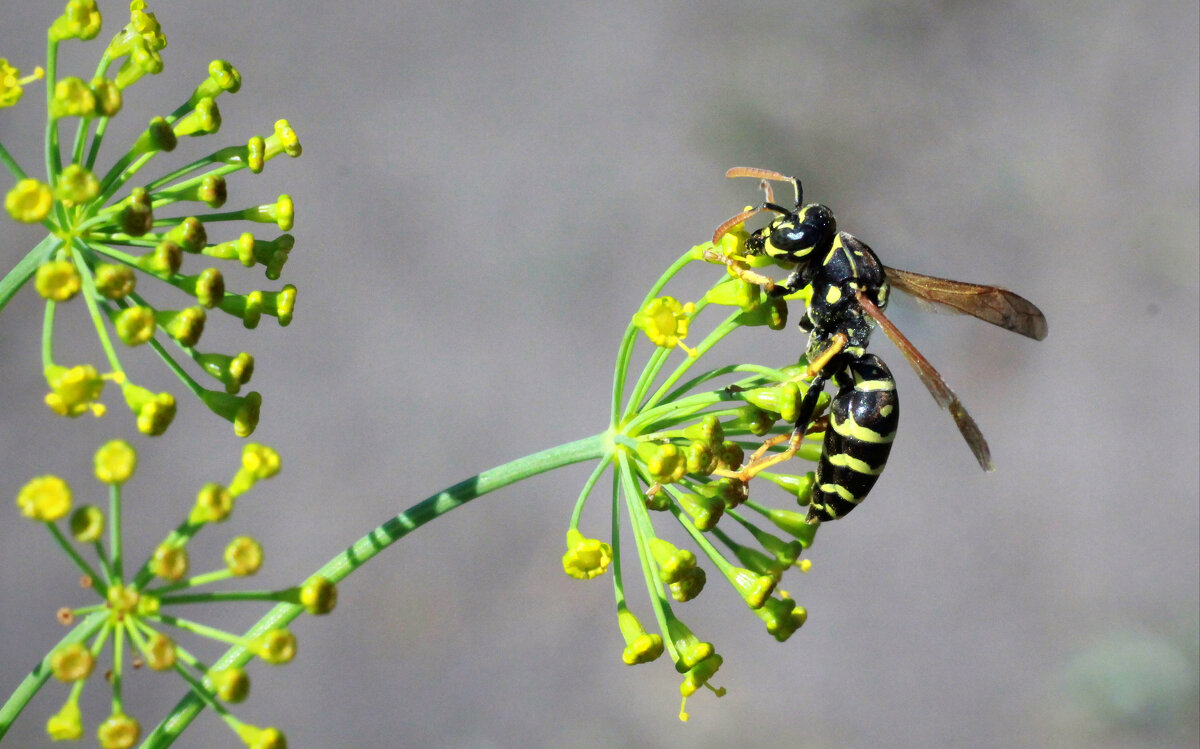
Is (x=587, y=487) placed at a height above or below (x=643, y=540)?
above

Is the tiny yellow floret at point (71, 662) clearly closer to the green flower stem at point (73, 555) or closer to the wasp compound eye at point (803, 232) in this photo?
the green flower stem at point (73, 555)

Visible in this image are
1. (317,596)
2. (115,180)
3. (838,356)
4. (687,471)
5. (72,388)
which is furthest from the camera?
(838,356)

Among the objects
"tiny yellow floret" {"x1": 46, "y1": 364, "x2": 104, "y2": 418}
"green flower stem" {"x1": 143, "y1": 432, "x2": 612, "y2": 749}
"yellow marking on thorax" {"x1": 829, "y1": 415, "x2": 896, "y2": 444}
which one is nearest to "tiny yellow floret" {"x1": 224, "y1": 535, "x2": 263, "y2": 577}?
"green flower stem" {"x1": 143, "y1": 432, "x2": 612, "y2": 749}

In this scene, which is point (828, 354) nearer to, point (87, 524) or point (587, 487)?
point (587, 487)

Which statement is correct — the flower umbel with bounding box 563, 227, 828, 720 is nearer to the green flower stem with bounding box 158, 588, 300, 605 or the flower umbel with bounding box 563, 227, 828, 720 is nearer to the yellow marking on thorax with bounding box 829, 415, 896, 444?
the yellow marking on thorax with bounding box 829, 415, 896, 444

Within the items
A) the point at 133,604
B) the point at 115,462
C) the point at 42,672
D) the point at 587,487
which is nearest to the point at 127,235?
the point at 115,462

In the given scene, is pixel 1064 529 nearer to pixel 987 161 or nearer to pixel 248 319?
pixel 987 161
